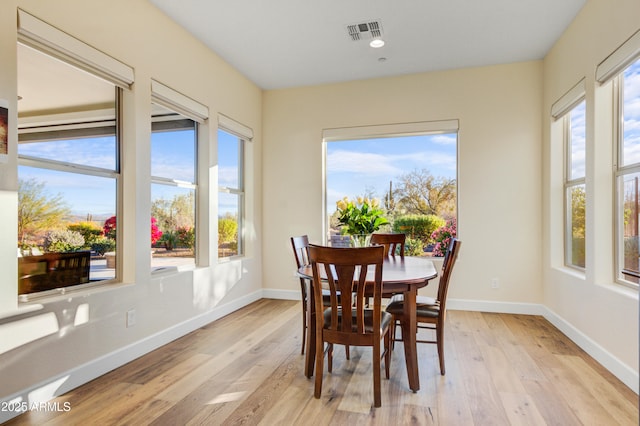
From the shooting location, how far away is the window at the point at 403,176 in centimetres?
465

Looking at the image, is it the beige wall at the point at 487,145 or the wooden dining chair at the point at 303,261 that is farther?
the beige wall at the point at 487,145

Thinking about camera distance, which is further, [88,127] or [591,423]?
[88,127]

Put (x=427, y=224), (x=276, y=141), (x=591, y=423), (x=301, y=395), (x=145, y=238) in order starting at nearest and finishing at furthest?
(x=591, y=423) < (x=301, y=395) < (x=145, y=238) < (x=427, y=224) < (x=276, y=141)

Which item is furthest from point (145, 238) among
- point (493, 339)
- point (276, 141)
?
point (493, 339)

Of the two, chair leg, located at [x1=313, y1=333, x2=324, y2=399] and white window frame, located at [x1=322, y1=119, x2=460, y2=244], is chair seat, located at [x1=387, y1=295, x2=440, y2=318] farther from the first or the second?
white window frame, located at [x1=322, y1=119, x2=460, y2=244]

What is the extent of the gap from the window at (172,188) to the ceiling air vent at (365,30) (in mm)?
1871

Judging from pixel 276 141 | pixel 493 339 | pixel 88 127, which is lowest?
pixel 493 339

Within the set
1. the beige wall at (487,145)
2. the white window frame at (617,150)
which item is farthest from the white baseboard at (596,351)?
the beige wall at (487,145)

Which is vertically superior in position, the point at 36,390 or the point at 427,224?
the point at 427,224

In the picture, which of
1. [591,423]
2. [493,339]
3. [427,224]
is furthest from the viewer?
[427,224]

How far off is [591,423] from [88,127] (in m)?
3.72

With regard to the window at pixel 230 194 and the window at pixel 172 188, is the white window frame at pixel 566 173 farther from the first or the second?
the window at pixel 172 188

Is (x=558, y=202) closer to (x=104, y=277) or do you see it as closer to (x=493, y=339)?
(x=493, y=339)

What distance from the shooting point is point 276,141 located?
17.0ft
